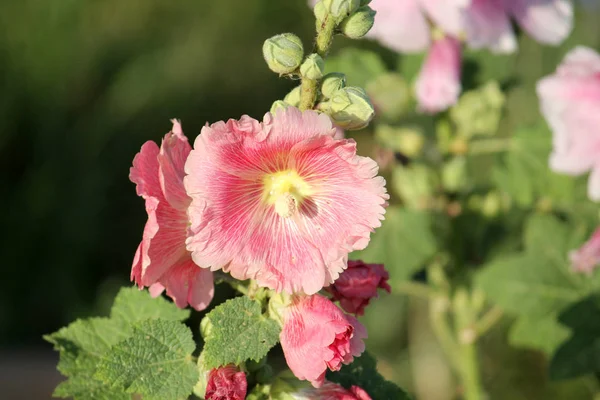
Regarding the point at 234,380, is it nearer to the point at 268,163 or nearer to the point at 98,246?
the point at 268,163

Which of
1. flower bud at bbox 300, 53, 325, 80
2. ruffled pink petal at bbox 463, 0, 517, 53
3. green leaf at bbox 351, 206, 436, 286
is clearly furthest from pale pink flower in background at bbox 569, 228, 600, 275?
flower bud at bbox 300, 53, 325, 80

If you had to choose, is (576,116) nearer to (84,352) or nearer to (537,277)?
(537,277)

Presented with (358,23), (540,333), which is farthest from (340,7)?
(540,333)

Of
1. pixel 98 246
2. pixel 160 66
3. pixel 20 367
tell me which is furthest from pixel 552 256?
pixel 160 66

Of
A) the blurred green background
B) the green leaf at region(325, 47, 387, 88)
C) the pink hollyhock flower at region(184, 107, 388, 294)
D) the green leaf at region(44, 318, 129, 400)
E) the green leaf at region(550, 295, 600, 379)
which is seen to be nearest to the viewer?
the pink hollyhock flower at region(184, 107, 388, 294)

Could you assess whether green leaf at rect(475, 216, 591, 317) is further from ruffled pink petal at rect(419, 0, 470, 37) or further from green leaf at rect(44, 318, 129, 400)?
green leaf at rect(44, 318, 129, 400)

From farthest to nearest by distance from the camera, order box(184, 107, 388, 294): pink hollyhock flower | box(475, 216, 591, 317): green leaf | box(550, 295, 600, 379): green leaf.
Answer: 1. box(475, 216, 591, 317): green leaf
2. box(550, 295, 600, 379): green leaf
3. box(184, 107, 388, 294): pink hollyhock flower

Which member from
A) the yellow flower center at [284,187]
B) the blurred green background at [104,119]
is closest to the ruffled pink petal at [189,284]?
the yellow flower center at [284,187]
